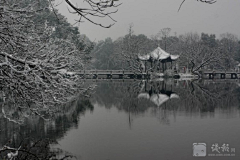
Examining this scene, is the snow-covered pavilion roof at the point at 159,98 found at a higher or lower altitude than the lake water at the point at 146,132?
higher

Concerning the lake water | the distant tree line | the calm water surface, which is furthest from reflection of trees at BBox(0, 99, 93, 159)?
the distant tree line

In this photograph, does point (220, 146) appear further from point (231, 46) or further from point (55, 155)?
point (231, 46)

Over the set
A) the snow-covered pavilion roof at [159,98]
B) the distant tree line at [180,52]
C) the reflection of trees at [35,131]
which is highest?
the distant tree line at [180,52]

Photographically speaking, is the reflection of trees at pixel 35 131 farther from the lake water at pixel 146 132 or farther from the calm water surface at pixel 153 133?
the calm water surface at pixel 153 133

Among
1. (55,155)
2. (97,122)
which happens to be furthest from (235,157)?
(97,122)

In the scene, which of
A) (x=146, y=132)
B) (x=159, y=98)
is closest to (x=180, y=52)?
(x=159, y=98)

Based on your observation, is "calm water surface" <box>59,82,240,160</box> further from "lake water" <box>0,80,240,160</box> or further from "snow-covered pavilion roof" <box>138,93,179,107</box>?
"snow-covered pavilion roof" <box>138,93,179,107</box>

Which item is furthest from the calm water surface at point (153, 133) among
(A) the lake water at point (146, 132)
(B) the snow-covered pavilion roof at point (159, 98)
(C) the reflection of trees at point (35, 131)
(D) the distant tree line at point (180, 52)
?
(D) the distant tree line at point (180, 52)

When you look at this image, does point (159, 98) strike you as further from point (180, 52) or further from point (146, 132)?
point (180, 52)

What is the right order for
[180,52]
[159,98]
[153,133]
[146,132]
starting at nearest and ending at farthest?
[153,133] → [146,132] → [159,98] → [180,52]

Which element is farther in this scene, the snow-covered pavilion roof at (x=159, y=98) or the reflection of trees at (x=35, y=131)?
the snow-covered pavilion roof at (x=159, y=98)

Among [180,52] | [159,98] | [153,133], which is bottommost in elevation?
[153,133]

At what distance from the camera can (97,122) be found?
427 inches

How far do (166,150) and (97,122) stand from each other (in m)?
4.48
